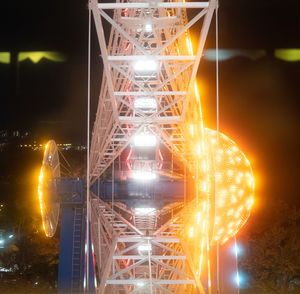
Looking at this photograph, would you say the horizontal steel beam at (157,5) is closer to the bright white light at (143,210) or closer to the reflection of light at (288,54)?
the bright white light at (143,210)

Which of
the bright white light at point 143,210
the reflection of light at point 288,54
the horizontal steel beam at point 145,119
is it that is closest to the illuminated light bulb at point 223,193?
the horizontal steel beam at point 145,119

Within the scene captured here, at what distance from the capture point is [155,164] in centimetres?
1994

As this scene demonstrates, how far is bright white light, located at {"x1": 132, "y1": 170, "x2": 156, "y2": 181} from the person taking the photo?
19219mm

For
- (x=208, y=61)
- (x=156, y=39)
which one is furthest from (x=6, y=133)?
(x=156, y=39)

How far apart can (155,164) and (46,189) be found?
593 cm

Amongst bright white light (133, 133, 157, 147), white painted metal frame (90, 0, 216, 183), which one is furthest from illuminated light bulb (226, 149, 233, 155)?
bright white light (133, 133, 157, 147)

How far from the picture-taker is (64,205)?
18.2 m

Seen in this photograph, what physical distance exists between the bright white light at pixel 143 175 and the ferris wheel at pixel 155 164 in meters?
0.08

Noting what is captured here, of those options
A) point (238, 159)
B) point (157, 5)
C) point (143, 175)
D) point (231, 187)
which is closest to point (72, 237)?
point (143, 175)

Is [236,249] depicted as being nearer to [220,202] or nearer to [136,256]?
[220,202]

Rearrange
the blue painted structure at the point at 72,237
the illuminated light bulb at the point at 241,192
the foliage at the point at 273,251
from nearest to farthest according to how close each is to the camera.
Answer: the illuminated light bulb at the point at 241,192 < the blue painted structure at the point at 72,237 < the foliage at the point at 273,251

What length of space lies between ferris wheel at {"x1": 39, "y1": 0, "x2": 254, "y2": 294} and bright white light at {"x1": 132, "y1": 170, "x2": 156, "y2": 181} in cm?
8

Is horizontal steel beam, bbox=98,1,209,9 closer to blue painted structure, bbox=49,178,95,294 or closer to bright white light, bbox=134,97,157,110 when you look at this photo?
bright white light, bbox=134,97,157,110

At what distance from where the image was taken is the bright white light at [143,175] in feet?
63.1
